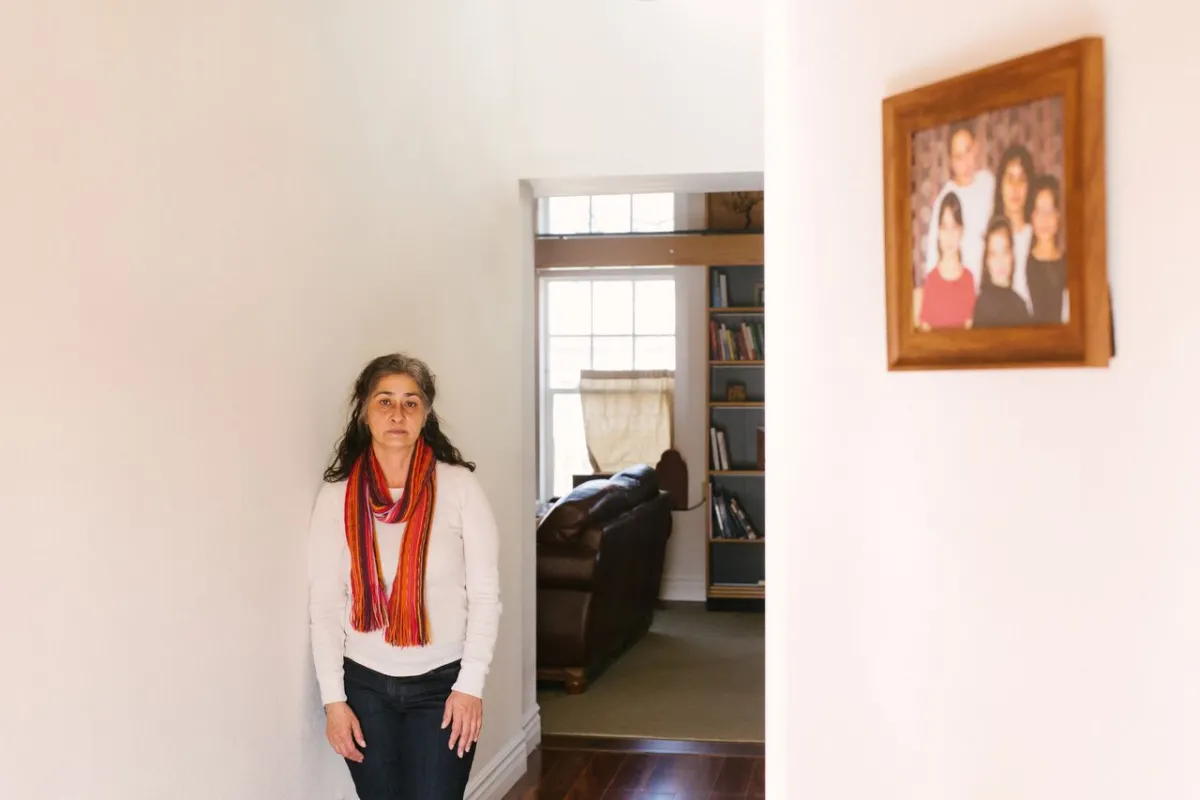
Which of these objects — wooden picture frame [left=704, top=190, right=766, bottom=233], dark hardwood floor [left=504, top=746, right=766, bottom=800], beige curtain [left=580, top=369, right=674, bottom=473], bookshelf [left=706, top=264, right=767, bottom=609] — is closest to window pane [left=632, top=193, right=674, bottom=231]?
wooden picture frame [left=704, top=190, right=766, bottom=233]

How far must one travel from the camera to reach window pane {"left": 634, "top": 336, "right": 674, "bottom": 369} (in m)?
8.26

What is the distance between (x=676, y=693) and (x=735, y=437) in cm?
288

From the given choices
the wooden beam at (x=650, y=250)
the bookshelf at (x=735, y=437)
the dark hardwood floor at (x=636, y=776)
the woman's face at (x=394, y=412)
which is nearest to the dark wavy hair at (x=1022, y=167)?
the woman's face at (x=394, y=412)

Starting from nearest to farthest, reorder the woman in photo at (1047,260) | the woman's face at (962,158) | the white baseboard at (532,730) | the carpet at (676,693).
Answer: the woman in photo at (1047,260) → the woman's face at (962,158) → the white baseboard at (532,730) → the carpet at (676,693)

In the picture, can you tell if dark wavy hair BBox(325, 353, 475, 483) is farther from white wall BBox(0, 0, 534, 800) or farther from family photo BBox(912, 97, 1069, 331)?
family photo BBox(912, 97, 1069, 331)

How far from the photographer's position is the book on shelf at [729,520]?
26.3ft

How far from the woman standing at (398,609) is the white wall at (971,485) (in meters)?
1.10

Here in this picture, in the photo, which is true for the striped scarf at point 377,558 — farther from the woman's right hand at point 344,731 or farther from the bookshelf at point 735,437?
the bookshelf at point 735,437

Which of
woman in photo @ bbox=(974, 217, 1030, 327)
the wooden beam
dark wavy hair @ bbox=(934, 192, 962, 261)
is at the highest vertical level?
the wooden beam

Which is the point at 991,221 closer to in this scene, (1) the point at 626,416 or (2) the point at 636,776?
(2) the point at 636,776

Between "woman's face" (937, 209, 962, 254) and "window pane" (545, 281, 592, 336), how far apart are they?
23.0 ft

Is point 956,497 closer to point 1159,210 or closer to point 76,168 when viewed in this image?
point 1159,210

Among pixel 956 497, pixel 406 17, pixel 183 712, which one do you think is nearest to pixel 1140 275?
pixel 956 497

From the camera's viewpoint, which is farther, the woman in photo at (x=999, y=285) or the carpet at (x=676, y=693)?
the carpet at (x=676, y=693)
